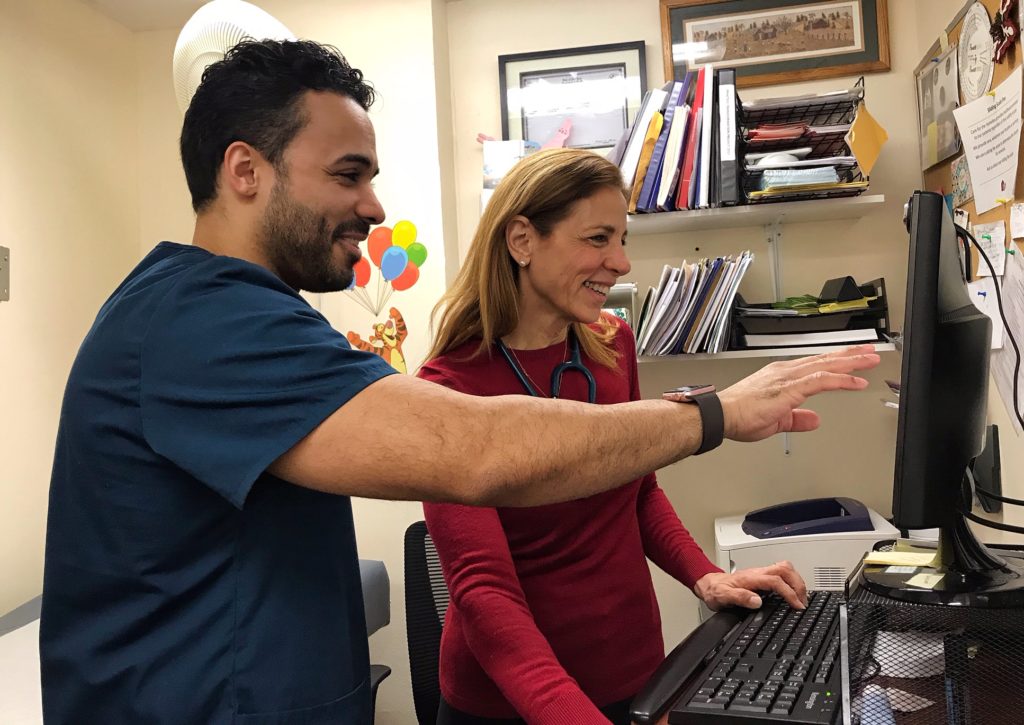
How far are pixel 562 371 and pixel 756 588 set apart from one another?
0.48 metres

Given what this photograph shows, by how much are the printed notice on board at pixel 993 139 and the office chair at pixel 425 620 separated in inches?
54.2

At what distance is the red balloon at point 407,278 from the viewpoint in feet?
8.61

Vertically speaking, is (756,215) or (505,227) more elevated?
(756,215)

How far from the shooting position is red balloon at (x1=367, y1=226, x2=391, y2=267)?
2.63 m

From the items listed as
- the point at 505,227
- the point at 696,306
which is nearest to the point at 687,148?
the point at 696,306

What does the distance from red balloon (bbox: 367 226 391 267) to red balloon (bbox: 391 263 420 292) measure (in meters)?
0.08

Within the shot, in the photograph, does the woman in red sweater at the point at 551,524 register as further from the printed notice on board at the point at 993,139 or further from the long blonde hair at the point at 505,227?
the printed notice on board at the point at 993,139

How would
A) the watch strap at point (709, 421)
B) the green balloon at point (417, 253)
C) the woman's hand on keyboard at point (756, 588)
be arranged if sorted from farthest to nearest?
1. the green balloon at point (417, 253)
2. the woman's hand on keyboard at point (756, 588)
3. the watch strap at point (709, 421)

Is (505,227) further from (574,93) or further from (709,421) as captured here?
(574,93)

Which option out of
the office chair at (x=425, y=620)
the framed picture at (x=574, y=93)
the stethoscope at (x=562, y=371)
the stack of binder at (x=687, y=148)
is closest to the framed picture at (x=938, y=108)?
the stack of binder at (x=687, y=148)

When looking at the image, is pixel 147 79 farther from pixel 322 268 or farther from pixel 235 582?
pixel 235 582

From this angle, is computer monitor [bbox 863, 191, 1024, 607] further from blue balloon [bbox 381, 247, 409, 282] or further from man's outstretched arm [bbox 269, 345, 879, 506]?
blue balloon [bbox 381, 247, 409, 282]

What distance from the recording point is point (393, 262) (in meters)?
2.64

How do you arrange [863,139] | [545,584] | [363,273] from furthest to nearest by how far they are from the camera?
[363,273] < [863,139] < [545,584]
